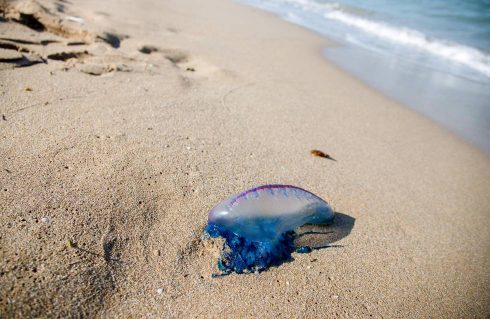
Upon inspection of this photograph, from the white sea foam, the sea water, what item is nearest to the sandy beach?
the sea water

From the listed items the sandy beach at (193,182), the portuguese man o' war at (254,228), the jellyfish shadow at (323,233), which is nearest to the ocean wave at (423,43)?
the sandy beach at (193,182)

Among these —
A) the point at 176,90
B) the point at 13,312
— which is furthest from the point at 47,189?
the point at 176,90

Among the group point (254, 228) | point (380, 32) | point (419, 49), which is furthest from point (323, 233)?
point (380, 32)

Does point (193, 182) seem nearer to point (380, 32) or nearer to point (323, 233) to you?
point (323, 233)

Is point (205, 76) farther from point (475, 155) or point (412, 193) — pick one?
point (475, 155)

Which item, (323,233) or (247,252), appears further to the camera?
(323,233)

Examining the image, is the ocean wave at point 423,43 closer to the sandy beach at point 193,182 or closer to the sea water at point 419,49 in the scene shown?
the sea water at point 419,49
